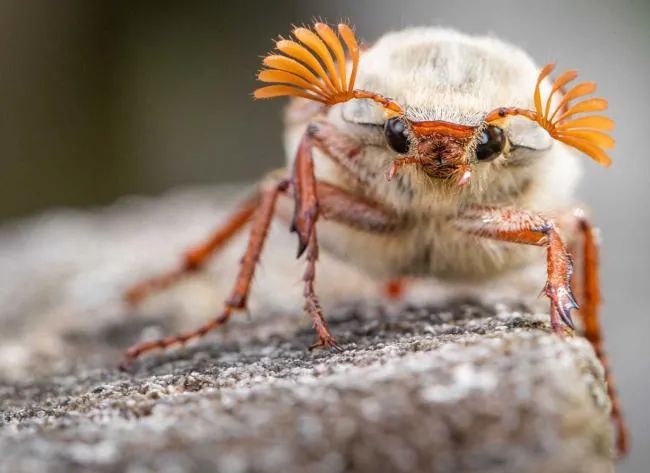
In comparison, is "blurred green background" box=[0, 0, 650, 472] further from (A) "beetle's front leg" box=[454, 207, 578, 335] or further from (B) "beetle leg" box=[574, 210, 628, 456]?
(A) "beetle's front leg" box=[454, 207, 578, 335]

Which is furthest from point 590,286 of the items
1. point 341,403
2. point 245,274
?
point 341,403

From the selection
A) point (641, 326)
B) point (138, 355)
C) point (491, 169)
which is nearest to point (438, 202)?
point (491, 169)

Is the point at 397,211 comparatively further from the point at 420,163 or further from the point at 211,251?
the point at 211,251

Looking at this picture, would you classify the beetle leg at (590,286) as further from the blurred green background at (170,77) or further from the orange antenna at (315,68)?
the blurred green background at (170,77)

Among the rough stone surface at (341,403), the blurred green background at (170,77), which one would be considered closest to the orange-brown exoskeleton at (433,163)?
the rough stone surface at (341,403)

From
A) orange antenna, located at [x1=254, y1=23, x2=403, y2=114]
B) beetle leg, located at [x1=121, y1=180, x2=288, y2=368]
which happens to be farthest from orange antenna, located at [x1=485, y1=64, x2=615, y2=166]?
beetle leg, located at [x1=121, y1=180, x2=288, y2=368]

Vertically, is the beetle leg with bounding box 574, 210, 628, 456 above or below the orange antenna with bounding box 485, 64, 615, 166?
below
